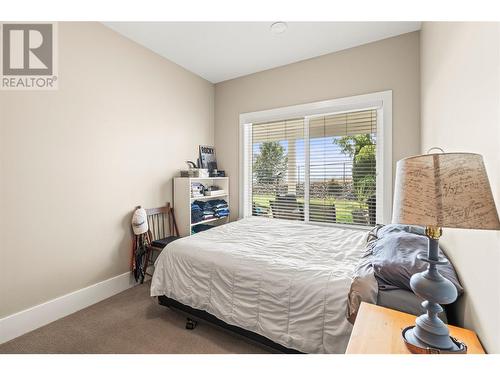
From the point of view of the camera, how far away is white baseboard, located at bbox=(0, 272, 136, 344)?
5.81 ft

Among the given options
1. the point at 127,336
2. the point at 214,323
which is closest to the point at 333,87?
the point at 214,323

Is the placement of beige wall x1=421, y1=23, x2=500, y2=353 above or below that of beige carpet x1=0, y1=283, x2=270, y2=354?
above

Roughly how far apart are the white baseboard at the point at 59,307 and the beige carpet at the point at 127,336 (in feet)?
0.17

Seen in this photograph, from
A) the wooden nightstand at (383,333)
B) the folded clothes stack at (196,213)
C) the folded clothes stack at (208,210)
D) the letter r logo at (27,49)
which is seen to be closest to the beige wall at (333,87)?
the folded clothes stack at (208,210)

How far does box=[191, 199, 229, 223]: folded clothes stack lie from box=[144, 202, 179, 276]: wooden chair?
11.2 inches

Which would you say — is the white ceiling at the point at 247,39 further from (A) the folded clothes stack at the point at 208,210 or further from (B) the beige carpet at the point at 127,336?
(B) the beige carpet at the point at 127,336

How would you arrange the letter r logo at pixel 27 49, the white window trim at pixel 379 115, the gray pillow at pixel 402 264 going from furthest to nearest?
the white window trim at pixel 379 115 < the letter r logo at pixel 27 49 < the gray pillow at pixel 402 264

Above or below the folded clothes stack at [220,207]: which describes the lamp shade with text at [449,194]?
above

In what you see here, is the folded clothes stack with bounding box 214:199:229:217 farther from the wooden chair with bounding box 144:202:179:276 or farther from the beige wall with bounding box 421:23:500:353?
the beige wall with bounding box 421:23:500:353

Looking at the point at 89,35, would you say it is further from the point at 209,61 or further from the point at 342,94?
the point at 342,94

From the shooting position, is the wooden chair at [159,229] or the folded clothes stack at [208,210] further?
the folded clothes stack at [208,210]

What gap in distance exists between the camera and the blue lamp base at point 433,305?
0.82 m

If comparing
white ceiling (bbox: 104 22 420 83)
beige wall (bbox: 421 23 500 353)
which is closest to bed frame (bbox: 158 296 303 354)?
beige wall (bbox: 421 23 500 353)
